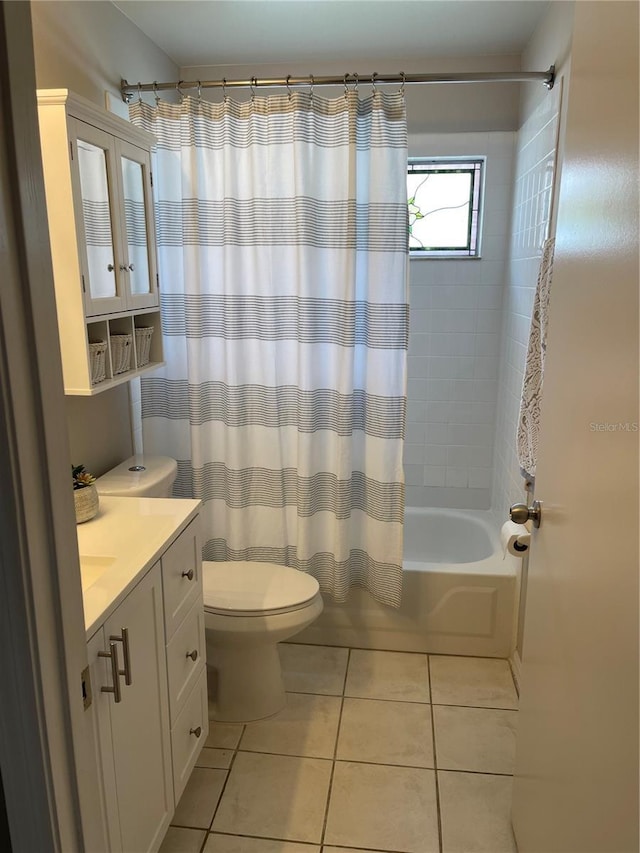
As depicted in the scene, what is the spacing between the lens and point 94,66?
213 cm

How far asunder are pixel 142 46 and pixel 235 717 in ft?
8.26

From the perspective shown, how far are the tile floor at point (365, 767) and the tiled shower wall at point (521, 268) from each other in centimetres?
82

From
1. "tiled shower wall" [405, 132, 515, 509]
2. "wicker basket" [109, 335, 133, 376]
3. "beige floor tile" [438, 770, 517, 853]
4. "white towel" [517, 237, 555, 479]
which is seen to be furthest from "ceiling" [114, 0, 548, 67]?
"beige floor tile" [438, 770, 517, 853]

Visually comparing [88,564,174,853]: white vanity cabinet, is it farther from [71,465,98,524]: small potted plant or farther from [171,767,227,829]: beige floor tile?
[71,465,98,524]: small potted plant

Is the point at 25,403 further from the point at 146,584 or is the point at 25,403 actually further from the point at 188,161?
the point at 188,161

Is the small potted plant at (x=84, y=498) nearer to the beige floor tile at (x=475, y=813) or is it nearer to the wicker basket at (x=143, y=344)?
the wicker basket at (x=143, y=344)

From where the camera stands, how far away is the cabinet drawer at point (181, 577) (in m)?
1.65

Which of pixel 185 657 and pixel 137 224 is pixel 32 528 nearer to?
pixel 185 657

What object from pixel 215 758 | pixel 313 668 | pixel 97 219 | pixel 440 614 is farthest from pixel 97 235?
pixel 440 614

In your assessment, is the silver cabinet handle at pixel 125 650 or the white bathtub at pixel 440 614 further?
the white bathtub at pixel 440 614

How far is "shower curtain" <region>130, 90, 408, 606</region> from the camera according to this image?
7.51 feet

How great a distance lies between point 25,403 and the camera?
2.31ft

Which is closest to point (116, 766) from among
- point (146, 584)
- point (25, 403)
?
point (146, 584)

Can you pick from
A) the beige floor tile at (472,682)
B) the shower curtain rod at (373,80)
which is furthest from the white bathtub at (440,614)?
the shower curtain rod at (373,80)
